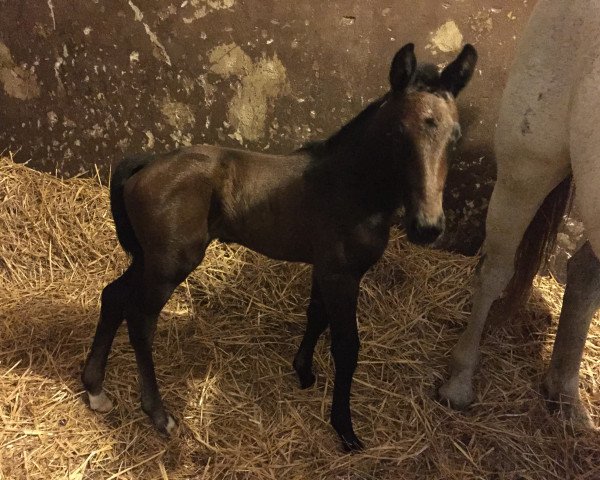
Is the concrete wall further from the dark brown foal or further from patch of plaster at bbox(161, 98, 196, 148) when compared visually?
the dark brown foal

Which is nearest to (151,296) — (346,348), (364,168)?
(346,348)

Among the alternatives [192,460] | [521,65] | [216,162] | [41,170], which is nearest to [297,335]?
[192,460]

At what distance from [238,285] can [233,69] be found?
83 centimetres

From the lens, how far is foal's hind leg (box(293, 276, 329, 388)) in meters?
1.74

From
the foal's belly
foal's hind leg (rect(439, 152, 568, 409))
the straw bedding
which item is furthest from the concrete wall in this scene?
the foal's belly

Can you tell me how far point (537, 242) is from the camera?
1.84 meters

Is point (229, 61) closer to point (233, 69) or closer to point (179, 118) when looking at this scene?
point (233, 69)

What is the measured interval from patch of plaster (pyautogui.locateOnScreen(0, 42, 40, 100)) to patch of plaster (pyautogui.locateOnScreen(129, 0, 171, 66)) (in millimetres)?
525

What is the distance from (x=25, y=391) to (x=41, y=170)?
42.6 inches

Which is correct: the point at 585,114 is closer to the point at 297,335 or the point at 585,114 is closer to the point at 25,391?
the point at 297,335

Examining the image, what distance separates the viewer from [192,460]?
1.63 m

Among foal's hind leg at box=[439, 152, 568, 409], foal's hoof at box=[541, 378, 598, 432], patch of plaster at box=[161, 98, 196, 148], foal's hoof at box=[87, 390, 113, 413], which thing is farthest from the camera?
patch of plaster at box=[161, 98, 196, 148]

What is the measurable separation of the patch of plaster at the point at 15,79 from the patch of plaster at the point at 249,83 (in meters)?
0.77

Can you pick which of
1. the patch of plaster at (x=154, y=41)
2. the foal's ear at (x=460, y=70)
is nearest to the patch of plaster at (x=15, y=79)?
the patch of plaster at (x=154, y=41)
